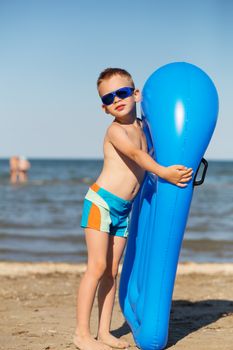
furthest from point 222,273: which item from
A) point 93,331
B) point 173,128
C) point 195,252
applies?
point 173,128

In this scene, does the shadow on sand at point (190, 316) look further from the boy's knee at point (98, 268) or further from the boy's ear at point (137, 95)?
the boy's ear at point (137, 95)

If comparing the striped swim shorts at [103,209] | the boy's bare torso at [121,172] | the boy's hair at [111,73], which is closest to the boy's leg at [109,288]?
the striped swim shorts at [103,209]

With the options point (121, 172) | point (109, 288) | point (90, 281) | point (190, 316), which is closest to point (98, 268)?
point (90, 281)

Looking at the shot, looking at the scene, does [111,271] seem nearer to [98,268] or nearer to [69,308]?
[98,268]

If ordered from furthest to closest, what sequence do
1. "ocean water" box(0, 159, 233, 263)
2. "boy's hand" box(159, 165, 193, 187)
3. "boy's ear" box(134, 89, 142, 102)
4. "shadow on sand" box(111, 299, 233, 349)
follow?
"ocean water" box(0, 159, 233, 263), "shadow on sand" box(111, 299, 233, 349), "boy's ear" box(134, 89, 142, 102), "boy's hand" box(159, 165, 193, 187)

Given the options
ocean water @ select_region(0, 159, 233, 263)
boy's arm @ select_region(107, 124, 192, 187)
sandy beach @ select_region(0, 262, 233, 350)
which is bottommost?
ocean water @ select_region(0, 159, 233, 263)

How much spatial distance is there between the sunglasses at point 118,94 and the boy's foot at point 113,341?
1286mm

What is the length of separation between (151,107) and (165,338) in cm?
120

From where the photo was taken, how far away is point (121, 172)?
336cm

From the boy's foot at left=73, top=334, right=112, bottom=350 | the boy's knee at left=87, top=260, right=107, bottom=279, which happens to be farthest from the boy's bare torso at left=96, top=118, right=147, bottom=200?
the boy's foot at left=73, top=334, right=112, bottom=350

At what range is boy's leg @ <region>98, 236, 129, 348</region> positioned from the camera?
346 centimetres

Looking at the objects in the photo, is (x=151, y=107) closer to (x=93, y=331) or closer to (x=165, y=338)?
(x=165, y=338)

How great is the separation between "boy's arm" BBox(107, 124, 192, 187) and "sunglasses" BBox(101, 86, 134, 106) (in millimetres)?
148

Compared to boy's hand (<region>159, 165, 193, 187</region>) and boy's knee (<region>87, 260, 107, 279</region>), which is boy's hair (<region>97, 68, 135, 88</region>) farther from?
boy's knee (<region>87, 260, 107, 279</region>)
